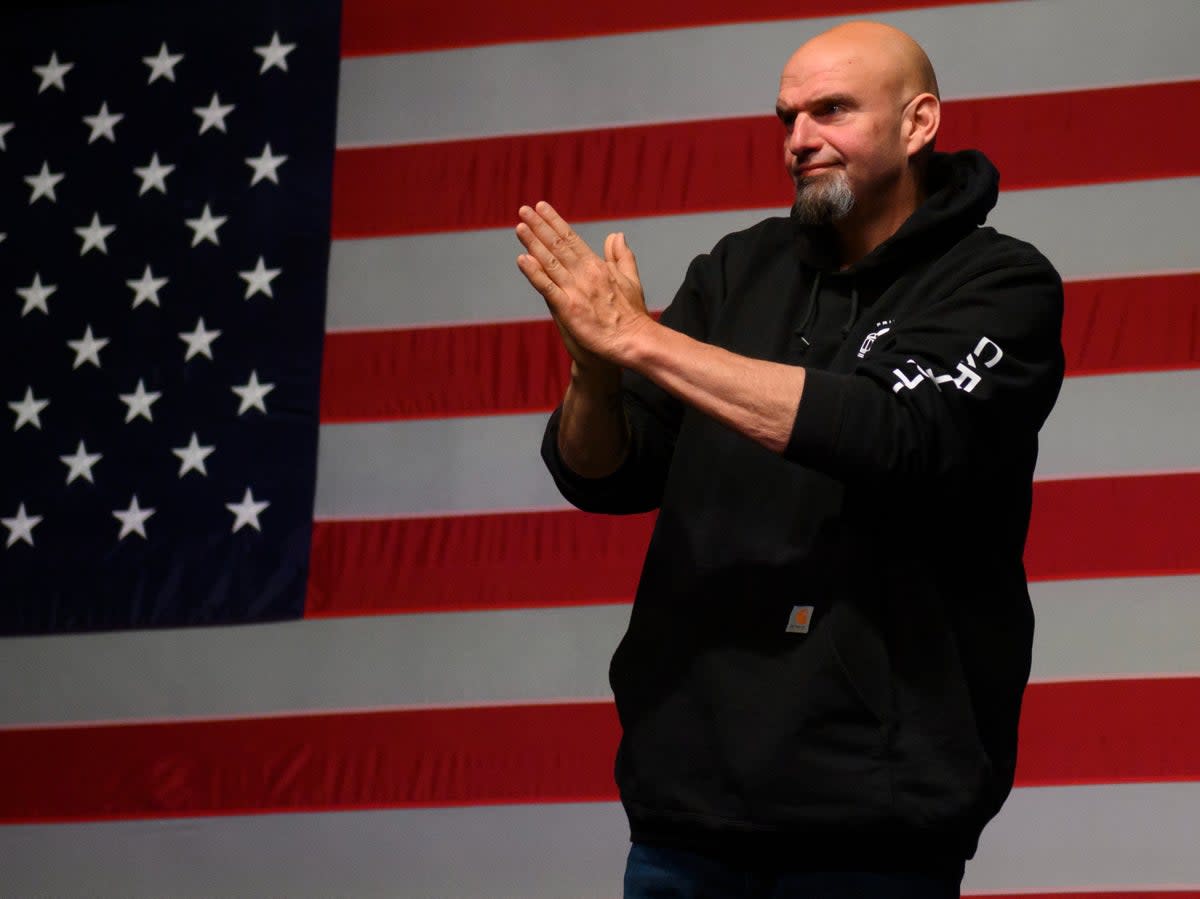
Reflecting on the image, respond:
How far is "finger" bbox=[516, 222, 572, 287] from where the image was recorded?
1.47 m

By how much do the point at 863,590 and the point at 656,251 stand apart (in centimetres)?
176

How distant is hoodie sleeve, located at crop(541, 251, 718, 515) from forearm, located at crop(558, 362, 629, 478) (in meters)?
0.01

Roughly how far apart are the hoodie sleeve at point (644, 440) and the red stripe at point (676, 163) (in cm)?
137

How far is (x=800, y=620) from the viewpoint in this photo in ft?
4.48

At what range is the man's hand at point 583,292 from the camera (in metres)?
1.42

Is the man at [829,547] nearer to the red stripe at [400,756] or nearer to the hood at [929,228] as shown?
the hood at [929,228]

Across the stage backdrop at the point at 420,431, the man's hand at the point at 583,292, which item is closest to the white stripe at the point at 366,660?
the stage backdrop at the point at 420,431

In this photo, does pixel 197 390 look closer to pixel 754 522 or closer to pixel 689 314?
pixel 689 314

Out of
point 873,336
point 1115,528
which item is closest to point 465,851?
point 1115,528

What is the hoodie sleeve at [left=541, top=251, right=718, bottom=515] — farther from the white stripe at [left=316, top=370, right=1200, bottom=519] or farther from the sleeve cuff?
the white stripe at [left=316, top=370, right=1200, bottom=519]

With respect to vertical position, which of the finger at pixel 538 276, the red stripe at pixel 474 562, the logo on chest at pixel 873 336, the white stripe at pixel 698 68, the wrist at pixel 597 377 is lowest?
the red stripe at pixel 474 562

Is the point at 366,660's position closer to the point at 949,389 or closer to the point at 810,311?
the point at 810,311

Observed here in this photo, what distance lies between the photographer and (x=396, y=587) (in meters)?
2.96

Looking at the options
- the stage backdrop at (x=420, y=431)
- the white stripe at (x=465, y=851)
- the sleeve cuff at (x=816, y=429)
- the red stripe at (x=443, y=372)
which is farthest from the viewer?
the red stripe at (x=443, y=372)
